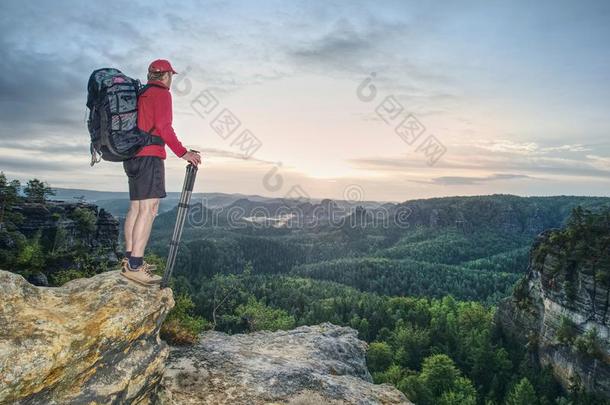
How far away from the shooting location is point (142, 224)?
8.45 m

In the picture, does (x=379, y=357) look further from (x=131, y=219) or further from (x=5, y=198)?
(x=131, y=219)

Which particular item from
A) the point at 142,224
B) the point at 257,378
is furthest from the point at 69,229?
the point at 142,224

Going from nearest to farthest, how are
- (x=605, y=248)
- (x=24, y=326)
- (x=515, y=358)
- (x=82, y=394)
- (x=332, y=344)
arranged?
(x=24, y=326), (x=82, y=394), (x=332, y=344), (x=605, y=248), (x=515, y=358)

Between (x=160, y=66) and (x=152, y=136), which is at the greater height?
(x=160, y=66)

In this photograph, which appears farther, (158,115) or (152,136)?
(152,136)

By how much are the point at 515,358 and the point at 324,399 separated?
8218 cm

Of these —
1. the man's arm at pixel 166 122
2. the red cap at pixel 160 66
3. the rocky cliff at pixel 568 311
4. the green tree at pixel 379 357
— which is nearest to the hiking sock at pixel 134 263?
the man's arm at pixel 166 122

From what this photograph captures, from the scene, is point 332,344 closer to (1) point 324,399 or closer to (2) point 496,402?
(1) point 324,399

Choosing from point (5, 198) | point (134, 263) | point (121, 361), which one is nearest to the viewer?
point (121, 361)

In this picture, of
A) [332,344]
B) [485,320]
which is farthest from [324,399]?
[485,320]

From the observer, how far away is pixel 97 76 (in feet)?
26.2

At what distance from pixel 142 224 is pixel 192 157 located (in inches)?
71.2

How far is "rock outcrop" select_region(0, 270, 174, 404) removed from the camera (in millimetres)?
6211

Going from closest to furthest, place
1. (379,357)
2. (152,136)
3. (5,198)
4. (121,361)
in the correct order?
1. (121,361)
2. (152,136)
3. (5,198)
4. (379,357)
